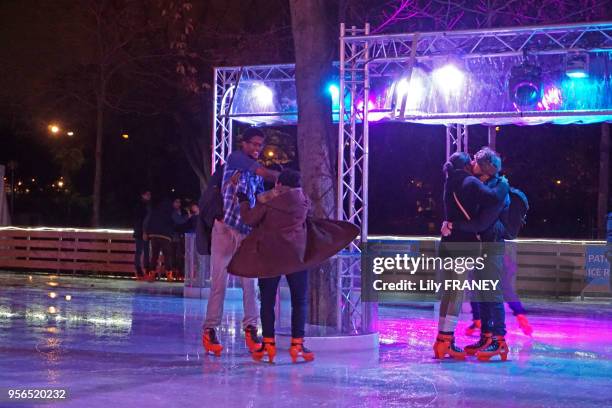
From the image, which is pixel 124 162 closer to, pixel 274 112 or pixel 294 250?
pixel 274 112

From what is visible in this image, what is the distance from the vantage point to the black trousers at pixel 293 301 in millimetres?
7410

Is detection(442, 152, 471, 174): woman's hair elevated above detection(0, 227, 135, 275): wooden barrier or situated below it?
above

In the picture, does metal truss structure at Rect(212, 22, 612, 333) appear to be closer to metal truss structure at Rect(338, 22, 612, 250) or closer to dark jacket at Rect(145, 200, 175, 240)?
metal truss structure at Rect(338, 22, 612, 250)

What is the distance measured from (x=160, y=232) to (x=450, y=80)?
7.36 metres

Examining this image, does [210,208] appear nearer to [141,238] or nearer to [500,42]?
[500,42]

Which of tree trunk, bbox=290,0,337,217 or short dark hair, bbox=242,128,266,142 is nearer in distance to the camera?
short dark hair, bbox=242,128,266,142

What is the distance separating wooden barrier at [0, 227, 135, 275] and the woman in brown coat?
12.7 meters

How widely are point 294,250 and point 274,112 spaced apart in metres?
7.86

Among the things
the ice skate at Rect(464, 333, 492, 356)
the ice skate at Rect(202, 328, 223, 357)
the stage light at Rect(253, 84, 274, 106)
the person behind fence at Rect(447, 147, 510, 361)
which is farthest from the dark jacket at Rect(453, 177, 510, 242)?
the stage light at Rect(253, 84, 274, 106)

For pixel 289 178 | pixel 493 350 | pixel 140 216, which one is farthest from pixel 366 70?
pixel 140 216

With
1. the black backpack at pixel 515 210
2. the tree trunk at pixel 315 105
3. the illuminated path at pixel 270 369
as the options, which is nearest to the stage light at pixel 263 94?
the illuminated path at pixel 270 369

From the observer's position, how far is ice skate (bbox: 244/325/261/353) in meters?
7.65

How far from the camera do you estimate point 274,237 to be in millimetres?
7273

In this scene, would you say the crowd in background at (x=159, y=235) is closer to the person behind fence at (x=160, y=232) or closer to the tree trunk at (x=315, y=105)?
the person behind fence at (x=160, y=232)
